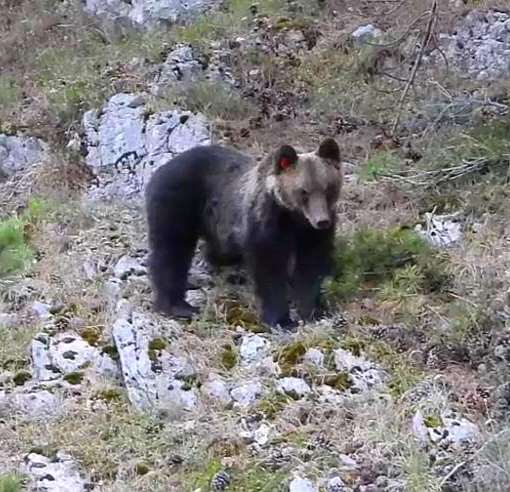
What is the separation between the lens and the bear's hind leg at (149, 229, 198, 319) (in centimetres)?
782

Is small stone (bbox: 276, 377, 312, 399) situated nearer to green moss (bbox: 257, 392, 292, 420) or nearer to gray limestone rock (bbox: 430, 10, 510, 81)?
green moss (bbox: 257, 392, 292, 420)

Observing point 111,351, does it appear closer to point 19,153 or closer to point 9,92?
point 19,153

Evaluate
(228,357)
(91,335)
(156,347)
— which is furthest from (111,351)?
(228,357)

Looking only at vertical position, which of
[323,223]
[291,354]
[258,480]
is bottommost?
[291,354]

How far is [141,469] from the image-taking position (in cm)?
635

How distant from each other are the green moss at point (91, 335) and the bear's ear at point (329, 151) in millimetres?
1840

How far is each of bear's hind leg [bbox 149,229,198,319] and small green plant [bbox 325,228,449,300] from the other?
995mm

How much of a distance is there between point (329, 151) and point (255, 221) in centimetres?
65

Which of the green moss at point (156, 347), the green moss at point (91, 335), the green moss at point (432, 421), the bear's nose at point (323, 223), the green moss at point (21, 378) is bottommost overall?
the green moss at point (21, 378)

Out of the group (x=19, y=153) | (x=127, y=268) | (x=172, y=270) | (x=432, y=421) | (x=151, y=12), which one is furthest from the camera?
(x=151, y=12)

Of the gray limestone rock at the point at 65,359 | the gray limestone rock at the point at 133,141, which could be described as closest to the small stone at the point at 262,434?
the gray limestone rock at the point at 65,359

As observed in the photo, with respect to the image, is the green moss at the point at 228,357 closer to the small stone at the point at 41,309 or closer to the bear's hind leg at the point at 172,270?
the bear's hind leg at the point at 172,270

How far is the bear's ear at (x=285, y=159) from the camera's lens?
24.7 feet

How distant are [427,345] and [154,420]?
5.38 feet
